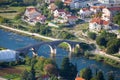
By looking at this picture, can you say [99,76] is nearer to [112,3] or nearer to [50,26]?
[50,26]

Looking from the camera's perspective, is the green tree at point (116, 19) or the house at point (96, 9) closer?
the green tree at point (116, 19)

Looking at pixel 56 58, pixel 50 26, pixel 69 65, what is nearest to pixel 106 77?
pixel 69 65

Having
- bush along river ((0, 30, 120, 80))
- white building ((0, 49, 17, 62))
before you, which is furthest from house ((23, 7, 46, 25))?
white building ((0, 49, 17, 62))

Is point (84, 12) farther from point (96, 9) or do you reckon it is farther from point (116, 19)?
point (116, 19)

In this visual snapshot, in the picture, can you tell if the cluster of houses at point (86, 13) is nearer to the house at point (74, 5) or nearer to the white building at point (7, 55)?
the house at point (74, 5)

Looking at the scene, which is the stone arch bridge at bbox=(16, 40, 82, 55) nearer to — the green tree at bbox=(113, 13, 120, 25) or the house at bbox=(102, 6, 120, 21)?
the green tree at bbox=(113, 13, 120, 25)

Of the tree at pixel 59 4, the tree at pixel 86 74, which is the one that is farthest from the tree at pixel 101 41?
the tree at pixel 59 4
